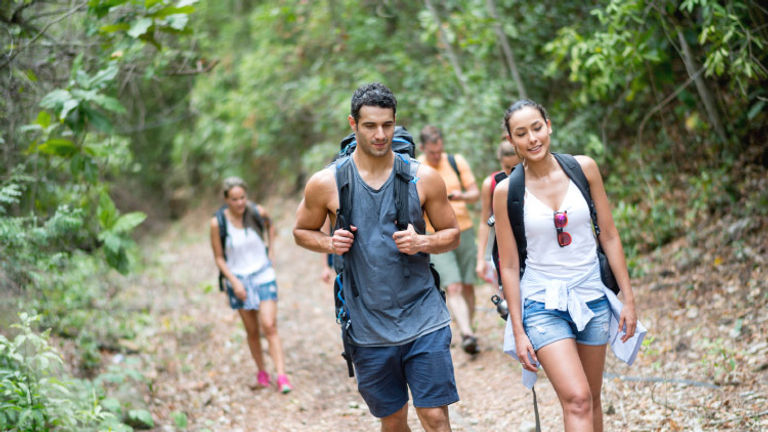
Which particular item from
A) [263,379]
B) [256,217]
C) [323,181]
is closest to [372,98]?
[323,181]

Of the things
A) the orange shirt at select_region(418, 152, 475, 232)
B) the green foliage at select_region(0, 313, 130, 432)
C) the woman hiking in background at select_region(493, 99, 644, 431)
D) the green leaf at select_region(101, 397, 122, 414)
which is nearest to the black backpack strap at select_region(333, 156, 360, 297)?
the woman hiking in background at select_region(493, 99, 644, 431)

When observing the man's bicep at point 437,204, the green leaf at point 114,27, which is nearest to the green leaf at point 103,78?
the green leaf at point 114,27

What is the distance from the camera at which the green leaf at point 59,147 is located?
5.50 m

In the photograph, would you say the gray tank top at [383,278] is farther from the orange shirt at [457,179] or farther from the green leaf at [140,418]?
the orange shirt at [457,179]

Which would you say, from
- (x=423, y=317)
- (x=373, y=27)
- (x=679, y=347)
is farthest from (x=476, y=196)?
(x=373, y=27)

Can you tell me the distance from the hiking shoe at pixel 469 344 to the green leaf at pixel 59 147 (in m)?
4.19

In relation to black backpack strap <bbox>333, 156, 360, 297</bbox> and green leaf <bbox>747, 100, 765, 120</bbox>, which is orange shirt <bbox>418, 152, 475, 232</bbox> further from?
black backpack strap <bbox>333, 156, 360, 297</bbox>

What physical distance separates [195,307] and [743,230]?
333 inches

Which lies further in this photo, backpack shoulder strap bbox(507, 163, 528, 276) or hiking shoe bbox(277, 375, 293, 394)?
hiking shoe bbox(277, 375, 293, 394)

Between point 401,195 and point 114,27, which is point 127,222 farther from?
point 401,195

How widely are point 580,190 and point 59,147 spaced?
175 inches

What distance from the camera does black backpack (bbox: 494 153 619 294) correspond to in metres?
3.46

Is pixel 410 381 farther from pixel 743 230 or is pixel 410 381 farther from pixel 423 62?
pixel 423 62

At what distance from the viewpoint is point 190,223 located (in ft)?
70.1
